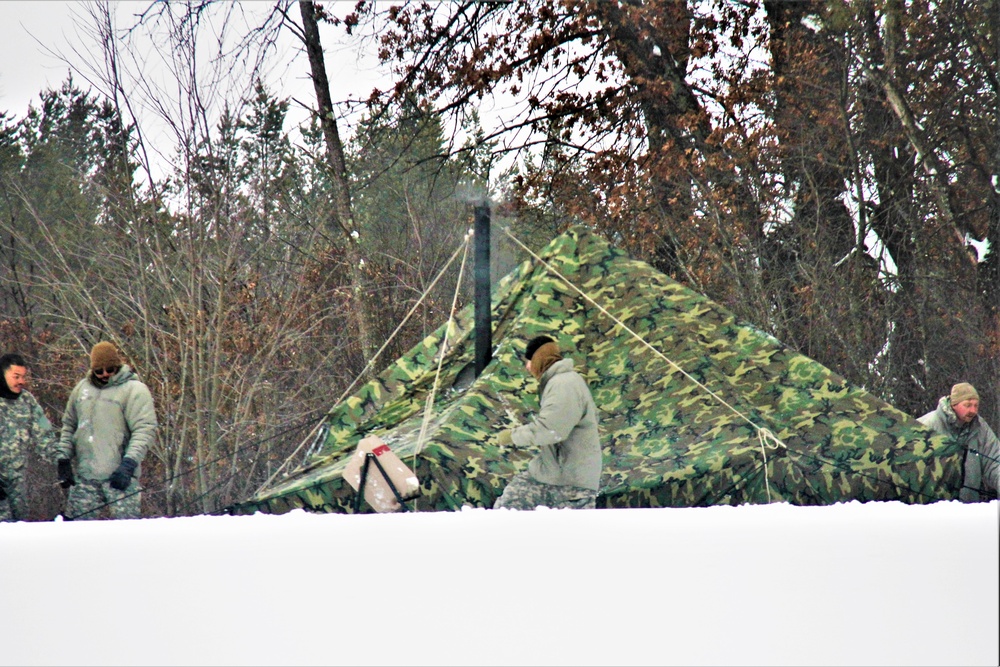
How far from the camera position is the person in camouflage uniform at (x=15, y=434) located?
18.6 ft

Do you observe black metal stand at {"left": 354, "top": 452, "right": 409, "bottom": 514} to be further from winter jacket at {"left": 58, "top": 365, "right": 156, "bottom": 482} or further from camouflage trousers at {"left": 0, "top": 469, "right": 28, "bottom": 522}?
camouflage trousers at {"left": 0, "top": 469, "right": 28, "bottom": 522}

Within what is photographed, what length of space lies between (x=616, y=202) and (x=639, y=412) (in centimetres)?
636

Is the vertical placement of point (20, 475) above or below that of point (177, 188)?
below

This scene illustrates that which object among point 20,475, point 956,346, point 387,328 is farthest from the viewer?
point 387,328

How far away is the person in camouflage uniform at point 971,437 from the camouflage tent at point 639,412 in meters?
0.12

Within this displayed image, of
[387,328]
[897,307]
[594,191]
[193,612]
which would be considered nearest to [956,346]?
[897,307]

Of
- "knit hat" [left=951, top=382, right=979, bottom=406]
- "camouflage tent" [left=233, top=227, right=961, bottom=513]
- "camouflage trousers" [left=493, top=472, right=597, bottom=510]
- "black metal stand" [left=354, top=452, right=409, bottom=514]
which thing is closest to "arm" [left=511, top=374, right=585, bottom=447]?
"camouflage trousers" [left=493, top=472, right=597, bottom=510]

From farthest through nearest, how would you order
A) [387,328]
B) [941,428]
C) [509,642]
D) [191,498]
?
1. [387,328]
2. [191,498]
3. [941,428]
4. [509,642]

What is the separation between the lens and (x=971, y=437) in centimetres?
607

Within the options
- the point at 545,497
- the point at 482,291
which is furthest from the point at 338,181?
the point at 545,497

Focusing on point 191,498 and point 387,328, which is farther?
point 387,328

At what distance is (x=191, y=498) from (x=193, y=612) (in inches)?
240

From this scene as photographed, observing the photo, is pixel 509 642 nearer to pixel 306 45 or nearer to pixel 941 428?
pixel 941 428

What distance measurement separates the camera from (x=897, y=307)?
11531 mm
